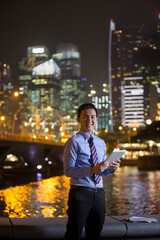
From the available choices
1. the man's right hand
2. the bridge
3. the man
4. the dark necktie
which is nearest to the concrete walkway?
the man

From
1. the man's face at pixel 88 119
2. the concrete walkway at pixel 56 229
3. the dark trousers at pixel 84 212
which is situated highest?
the man's face at pixel 88 119

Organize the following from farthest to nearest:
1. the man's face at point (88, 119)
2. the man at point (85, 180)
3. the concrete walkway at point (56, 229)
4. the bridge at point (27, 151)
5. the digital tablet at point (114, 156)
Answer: the bridge at point (27, 151), the concrete walkway at point (56, 229), the man's face at point (88, 119), the man at point (85, 180), the digital tablet at point (114, 156)

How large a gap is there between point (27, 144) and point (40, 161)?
11699mm

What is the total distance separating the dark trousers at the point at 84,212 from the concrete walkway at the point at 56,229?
182 cm

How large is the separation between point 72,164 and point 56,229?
244 cm

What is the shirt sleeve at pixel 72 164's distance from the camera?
7676 mm

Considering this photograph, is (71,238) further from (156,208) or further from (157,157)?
(157,157)

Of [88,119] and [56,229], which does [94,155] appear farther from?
[56,229]

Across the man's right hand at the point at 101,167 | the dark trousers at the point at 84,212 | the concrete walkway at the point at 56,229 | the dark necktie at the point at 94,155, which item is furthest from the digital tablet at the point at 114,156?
the concrete walkway at the point at 56,229

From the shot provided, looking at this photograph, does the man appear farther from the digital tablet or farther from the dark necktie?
the digital tablet

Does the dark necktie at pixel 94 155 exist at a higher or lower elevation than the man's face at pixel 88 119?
lower

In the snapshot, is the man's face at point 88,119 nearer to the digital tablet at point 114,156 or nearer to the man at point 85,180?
the man at point 85,180

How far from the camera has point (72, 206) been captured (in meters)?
7.59

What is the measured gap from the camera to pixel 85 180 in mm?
7816
